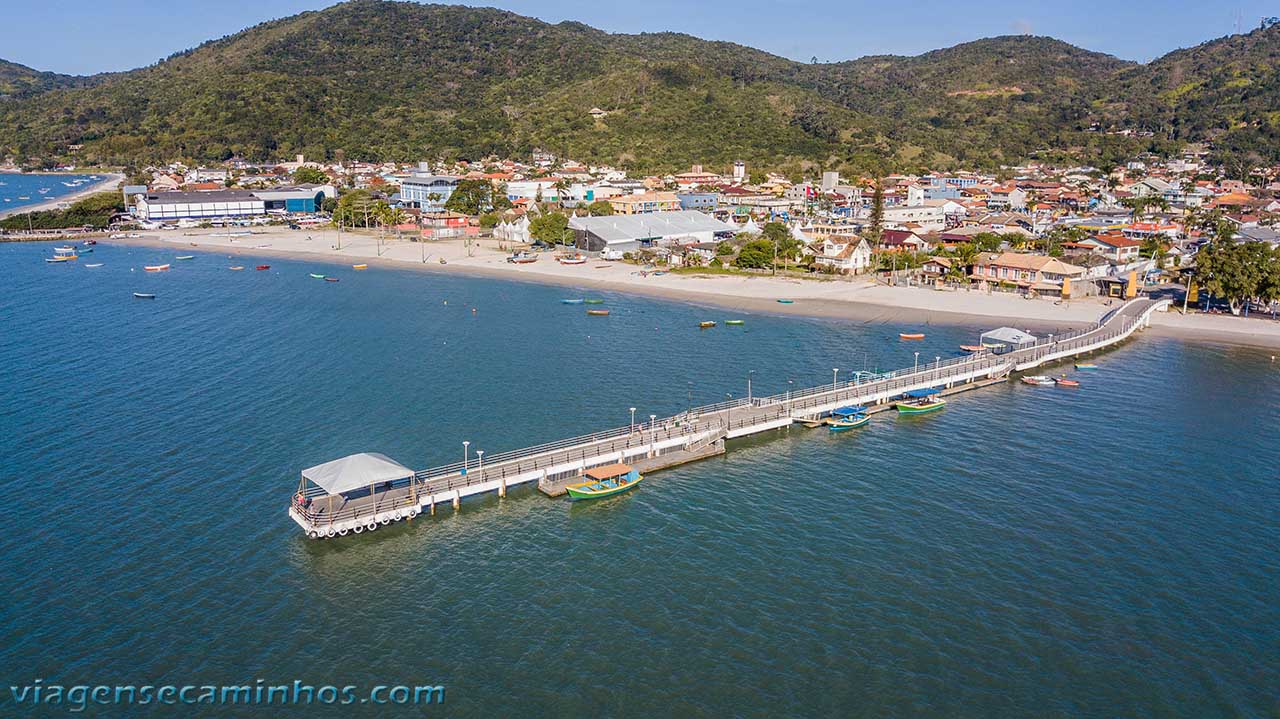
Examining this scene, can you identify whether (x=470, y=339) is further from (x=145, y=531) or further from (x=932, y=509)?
(x=932, y=509)

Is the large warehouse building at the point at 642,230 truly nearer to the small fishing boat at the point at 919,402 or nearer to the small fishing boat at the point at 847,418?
the small fishing boat at the point at 919,402

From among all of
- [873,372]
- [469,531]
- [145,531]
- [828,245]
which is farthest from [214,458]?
[828,245]

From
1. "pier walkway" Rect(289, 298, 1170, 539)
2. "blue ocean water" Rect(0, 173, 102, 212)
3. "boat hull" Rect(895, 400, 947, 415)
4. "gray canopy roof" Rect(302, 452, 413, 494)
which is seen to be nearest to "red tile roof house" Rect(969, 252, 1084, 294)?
"pier walkway" Rect(289, 298, 1170, 539)

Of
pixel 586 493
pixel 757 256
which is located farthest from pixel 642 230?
pixel 586 493

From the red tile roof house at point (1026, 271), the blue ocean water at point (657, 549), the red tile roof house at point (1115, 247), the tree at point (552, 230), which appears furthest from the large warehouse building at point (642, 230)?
the blue ocean water at point (657, 549)

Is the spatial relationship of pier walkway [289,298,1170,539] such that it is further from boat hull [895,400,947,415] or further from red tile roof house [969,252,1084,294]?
red tile roof house [969,252,1084,294]

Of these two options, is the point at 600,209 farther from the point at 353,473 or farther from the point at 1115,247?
the point at 353,473
